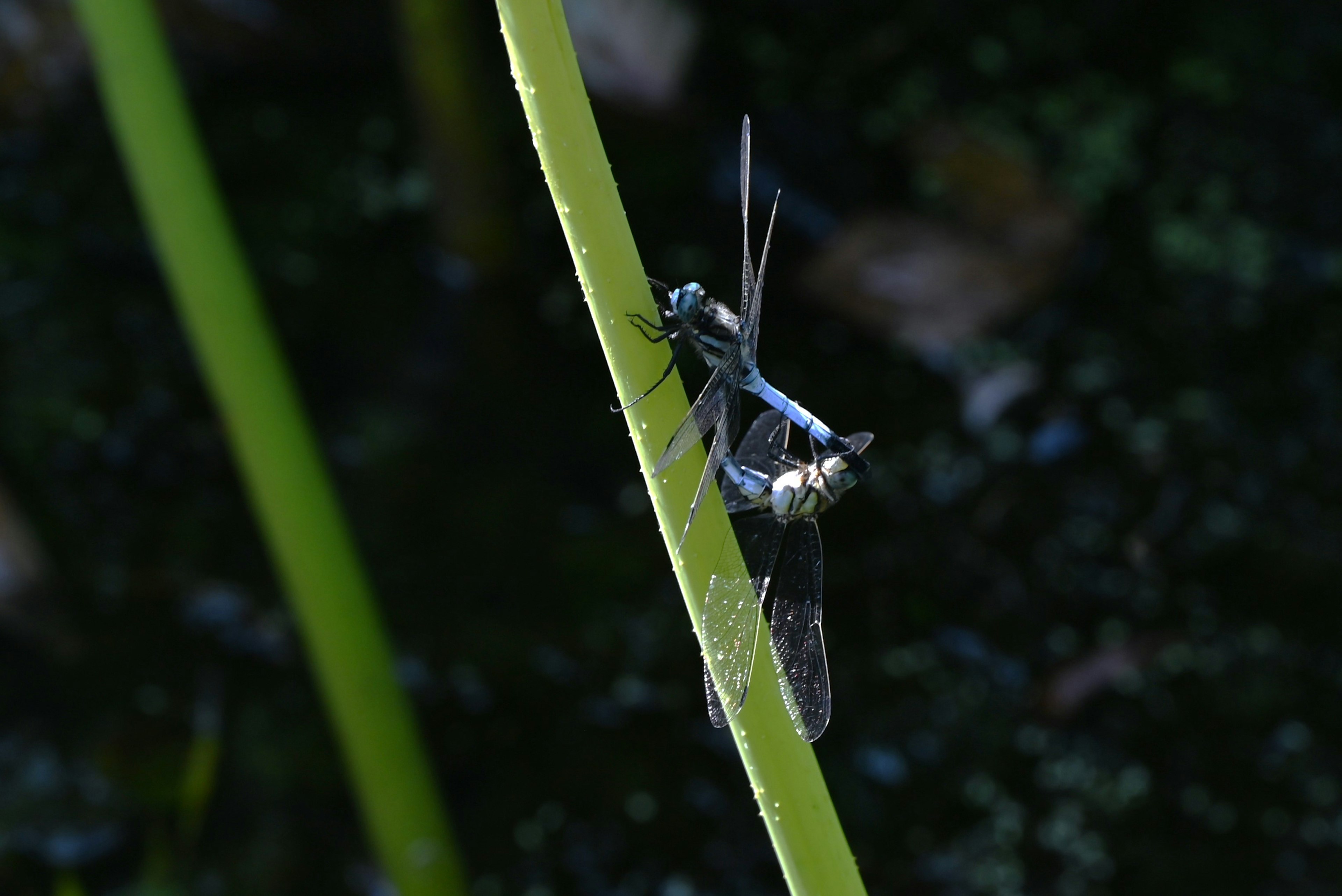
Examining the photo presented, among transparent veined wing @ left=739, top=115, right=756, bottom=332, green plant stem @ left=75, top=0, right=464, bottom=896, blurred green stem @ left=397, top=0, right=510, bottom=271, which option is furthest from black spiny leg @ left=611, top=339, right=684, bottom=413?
blurred green stem @ left=397, top=0, right=510, bottom=271

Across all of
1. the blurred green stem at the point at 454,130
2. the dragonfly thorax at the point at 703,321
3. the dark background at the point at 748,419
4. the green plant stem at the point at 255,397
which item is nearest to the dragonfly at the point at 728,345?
the dragonfly thorax at the point at 703,321

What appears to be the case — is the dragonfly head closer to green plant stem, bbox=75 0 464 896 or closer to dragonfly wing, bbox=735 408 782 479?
dragonfly wing, bbox=735 408 782 479

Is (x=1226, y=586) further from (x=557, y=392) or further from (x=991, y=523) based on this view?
(x=557, y=392)

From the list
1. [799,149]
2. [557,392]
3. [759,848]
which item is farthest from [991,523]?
[799,149]

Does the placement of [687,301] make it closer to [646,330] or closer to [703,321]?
[703,321]

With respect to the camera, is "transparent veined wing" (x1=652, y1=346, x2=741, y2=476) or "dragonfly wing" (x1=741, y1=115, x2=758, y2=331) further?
"dragonfly wing" (x1=741, y1=115, x2=758, y2=331)

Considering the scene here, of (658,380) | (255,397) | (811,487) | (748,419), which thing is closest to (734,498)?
(811,487)
